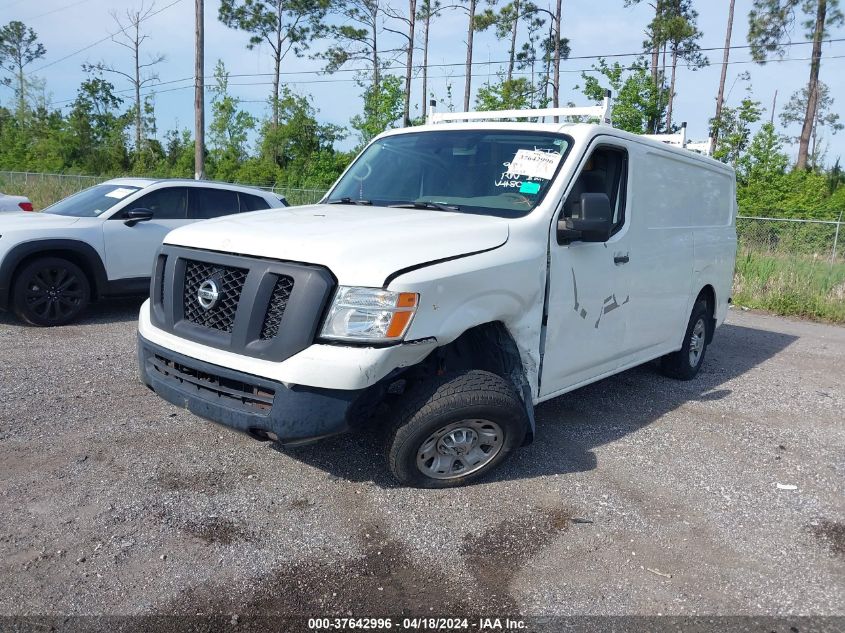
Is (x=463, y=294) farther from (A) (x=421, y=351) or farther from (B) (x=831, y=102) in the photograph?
(B) (x=831, y=102)

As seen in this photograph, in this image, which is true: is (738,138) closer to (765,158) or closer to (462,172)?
(765,158)

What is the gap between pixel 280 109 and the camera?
37531 mm

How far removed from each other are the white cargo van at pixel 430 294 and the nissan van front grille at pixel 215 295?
0.01 meters

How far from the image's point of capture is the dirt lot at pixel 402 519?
9.66 feet

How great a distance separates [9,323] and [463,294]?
6.15 meters

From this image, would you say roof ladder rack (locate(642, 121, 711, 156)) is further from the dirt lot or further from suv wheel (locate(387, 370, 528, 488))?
suv wheel (locate(387, 370, 528, 488))

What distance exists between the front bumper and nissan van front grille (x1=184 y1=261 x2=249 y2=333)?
22 centimetres

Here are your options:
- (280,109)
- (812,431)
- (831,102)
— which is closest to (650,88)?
(280,109)

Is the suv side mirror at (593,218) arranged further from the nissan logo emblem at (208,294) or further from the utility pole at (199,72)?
the utility pole at (199,72)

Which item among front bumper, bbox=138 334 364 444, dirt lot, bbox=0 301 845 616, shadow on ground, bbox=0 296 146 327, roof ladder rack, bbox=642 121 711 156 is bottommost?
dirt lot, bbox=0 301 845 616

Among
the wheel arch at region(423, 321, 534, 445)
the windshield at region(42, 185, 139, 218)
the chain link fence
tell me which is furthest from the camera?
the chain link fence

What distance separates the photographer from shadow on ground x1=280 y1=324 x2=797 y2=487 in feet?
13.8

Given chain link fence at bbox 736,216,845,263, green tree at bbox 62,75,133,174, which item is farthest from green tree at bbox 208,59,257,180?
chain link fence at bbox 736,216,845,263

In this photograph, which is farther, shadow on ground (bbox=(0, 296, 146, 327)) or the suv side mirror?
shadow on ground (bbox=(0, 296, 146, 327))
